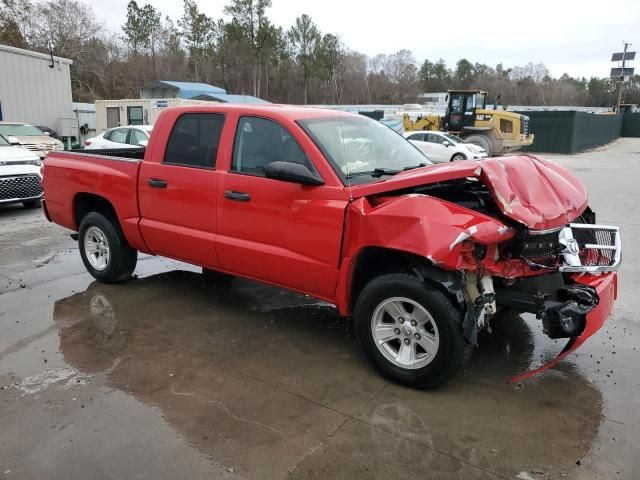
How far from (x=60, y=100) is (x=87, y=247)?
23.3 m

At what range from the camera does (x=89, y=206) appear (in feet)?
20.1

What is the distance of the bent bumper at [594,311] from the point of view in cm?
344

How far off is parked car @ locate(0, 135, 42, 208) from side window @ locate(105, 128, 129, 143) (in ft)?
15.3

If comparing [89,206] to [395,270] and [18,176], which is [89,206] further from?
[18,176]

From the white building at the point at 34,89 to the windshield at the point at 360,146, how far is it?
23497 mm

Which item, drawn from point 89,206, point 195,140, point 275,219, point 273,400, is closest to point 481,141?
point 89,206

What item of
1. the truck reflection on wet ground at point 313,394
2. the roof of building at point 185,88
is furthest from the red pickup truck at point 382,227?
the roof of building at point 185,88

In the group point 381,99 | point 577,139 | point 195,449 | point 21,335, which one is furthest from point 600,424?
point 381,99

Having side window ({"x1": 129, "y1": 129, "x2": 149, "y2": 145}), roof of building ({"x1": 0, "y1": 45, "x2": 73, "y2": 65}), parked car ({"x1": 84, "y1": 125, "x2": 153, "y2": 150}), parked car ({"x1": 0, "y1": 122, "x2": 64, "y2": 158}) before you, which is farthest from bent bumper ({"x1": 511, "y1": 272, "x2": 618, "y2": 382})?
roof of building ({"x1": 0, "y1": 45, "x2": 73, "y2": 65})

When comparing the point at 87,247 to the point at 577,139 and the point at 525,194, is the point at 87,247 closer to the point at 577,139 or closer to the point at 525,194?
the point at 525,194

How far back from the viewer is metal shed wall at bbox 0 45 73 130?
23.2 metres

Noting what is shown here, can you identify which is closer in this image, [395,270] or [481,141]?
[395,270]

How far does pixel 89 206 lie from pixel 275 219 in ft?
9.89

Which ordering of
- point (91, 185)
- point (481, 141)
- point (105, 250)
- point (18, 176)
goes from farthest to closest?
point (481, 141) → point (18, 176) → point (105, 250) → point (91, 185)
